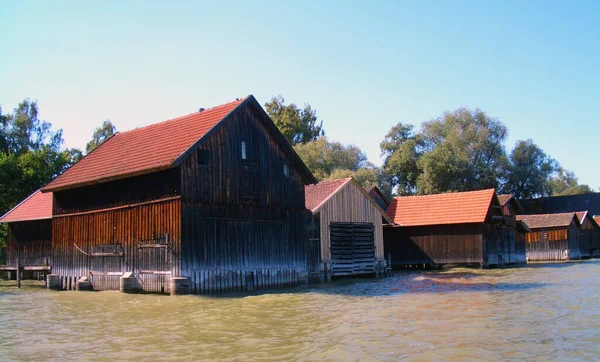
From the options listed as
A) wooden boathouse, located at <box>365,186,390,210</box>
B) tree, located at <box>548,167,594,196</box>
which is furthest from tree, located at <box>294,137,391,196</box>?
tree, located at <box>548,167,594,196</box>

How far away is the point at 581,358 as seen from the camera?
11508 mm

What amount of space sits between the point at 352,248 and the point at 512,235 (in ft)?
59.3

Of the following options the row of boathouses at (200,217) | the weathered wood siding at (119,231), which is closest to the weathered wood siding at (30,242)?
A: the row of boathouses at (200,217)

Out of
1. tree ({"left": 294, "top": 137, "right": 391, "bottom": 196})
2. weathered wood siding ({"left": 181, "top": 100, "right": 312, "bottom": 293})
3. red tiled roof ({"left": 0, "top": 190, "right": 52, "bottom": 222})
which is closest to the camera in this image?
weathered wood siding ({"left": 181, "top": 100, "right": 312, "bottom": 293})

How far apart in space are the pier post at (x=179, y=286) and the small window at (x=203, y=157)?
461 centimetres

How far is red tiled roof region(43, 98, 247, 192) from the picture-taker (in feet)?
79.1

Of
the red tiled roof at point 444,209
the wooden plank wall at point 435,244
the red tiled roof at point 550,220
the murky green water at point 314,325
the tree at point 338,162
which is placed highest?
the tree at point 338,162

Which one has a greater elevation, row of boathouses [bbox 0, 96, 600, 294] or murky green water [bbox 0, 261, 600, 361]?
row of boathouses [bbox 0, 96, 600, 294]

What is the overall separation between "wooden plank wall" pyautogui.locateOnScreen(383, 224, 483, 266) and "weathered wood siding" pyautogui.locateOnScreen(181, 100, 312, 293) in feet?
48.3

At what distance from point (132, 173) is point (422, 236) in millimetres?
23228

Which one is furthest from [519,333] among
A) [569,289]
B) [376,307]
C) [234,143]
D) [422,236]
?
[422,236]

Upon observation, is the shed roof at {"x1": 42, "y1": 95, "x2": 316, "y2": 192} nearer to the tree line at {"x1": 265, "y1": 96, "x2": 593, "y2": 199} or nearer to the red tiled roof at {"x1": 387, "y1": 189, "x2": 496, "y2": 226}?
the red tiled roof at {"x1": 387, "y1": 189, "x2": 496, "y2": 226}

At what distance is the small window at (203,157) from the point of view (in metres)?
23.9

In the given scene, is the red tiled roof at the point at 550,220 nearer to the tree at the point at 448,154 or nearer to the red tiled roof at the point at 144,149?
the tree at the point at 448,154
